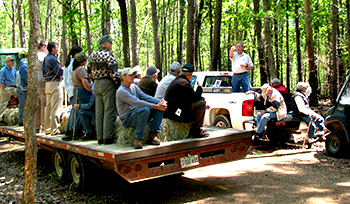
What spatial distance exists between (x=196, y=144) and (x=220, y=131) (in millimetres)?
1180

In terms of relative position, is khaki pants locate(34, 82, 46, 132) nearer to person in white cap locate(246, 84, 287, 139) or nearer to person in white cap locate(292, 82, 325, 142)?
person in white cap locate(246, 84, 287, 139)

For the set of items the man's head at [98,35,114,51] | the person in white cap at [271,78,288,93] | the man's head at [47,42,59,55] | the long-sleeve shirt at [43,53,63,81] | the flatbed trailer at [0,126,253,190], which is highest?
the man's head at [47,42,59,55]

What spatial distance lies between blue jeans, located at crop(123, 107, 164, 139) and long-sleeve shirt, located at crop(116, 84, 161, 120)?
0.13 metres

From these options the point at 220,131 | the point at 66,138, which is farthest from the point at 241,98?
the point at 66,138

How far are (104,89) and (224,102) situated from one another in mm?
4480

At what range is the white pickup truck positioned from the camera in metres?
10.0

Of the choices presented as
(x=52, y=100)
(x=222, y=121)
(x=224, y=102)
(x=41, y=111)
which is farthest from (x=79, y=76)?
(x=222, y=121)

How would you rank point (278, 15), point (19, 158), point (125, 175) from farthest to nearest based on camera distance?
point (278, 15), point (19, 158), point (125, 175)

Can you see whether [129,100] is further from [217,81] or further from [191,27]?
[191,27]

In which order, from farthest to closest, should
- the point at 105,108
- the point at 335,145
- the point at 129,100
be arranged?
1. the point at 335,145
2. the point at 105,108
3. the point at 129,100

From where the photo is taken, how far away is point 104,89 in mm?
6902

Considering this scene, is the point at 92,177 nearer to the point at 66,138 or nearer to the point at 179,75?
the point at 66,138

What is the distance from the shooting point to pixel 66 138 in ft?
25.1

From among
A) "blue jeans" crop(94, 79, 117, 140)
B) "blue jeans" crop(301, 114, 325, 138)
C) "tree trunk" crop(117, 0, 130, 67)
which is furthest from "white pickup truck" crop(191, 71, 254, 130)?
"tree trunk" crop(117, 0, 130, 67)
